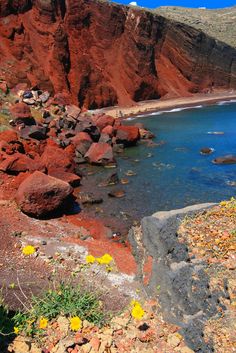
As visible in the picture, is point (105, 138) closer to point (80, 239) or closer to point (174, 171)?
point (174, 171)

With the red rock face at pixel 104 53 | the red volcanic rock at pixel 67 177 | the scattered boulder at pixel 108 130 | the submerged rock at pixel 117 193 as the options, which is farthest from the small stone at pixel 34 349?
the red rock face at pixel 104 53

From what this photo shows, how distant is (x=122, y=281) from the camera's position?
865 centimetres

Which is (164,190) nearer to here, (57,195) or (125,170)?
(125,170)

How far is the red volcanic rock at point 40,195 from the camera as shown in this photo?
46.6 feet

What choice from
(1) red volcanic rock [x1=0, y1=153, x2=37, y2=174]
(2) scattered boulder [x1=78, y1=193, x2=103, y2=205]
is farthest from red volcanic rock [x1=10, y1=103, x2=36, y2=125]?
(2) scattered boulder [x1=78, y1=193, x2=103, y2=205]

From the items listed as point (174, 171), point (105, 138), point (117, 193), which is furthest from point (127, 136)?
point (117, 193)

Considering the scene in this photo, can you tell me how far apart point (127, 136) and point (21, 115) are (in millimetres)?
7805

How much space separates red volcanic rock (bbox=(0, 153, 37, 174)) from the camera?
57.6 feet

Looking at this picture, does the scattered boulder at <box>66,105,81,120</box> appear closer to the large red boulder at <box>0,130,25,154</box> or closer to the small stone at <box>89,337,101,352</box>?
the large red boulder at <box>0,130,25,154</box>

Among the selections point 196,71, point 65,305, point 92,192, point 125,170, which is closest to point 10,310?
point 65,305

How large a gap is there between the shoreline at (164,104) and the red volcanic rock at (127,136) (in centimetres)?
1634

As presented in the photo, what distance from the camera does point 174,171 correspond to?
884 inches

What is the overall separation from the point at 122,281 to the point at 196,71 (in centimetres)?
5925

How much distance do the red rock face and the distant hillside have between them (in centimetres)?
1842
